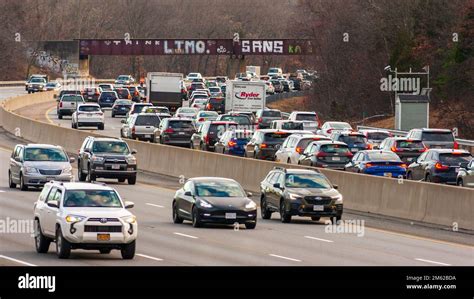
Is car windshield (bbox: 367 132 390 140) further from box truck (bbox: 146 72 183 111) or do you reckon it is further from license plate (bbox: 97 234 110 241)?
box truck (bbox: 146 72 183 111)

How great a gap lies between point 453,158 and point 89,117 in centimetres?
3555

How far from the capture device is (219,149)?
5438cm

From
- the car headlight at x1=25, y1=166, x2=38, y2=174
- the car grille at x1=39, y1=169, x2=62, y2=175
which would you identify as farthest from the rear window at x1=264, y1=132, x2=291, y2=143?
the car headlight at x1=25, y1=166, x2=38, y2=174

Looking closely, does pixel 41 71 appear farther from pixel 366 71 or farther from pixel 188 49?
pixel 366 71

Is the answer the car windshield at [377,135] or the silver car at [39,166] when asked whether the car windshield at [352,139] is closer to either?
the car windshield at [377,135]

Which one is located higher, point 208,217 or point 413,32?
point 413,32

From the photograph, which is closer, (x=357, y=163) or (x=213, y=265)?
(x=213, y=265)

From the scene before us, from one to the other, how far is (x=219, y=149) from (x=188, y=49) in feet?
258

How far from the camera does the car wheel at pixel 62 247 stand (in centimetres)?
2514

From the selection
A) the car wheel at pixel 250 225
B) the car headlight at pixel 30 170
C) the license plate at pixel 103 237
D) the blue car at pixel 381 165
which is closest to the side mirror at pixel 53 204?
the license plate at pixel 103 237

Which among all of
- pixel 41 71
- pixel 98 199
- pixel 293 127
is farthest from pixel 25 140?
pixel 41 71

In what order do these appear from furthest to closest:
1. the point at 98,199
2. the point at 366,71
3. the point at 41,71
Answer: the point at 41,71 < the point at 366,71 < the point at 98,199

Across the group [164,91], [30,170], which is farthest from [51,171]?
[164,91]
